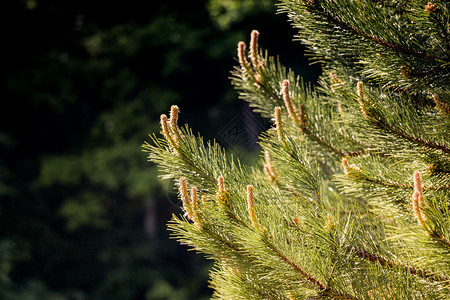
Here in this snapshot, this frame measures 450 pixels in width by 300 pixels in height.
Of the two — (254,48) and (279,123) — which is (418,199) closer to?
(279,123)

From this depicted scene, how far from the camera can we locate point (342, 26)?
1.24 m

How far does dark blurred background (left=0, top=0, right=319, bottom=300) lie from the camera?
8.18 meters

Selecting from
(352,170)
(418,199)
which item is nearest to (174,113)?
(352,170)

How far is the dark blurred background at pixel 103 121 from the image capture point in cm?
818

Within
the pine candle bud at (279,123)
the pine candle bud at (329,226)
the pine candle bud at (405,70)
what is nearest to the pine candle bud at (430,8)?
the pine candle bud at (405,70)

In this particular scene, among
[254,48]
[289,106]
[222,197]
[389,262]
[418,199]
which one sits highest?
[254,48]

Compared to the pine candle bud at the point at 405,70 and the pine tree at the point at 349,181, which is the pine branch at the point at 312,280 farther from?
the pine candle bud at the point at 405,70

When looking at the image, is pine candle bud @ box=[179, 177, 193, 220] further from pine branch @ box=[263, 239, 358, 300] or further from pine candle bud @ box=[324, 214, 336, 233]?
pine candle bud @ box=[324, 214, 336, 233]

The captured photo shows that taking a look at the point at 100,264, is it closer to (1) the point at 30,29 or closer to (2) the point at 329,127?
(1) the point at 30,29

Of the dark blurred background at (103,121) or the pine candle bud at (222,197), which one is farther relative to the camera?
the dark blurred background at (103,121)

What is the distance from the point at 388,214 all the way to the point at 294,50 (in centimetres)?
595

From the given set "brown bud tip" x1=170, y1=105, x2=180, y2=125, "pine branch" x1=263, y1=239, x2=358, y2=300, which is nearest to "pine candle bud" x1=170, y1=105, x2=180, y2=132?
"brown bud tip" x1=170, y1=105, x2=180, y2=125

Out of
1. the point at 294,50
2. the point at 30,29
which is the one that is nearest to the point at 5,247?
the point at 30,29

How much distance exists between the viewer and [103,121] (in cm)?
913
